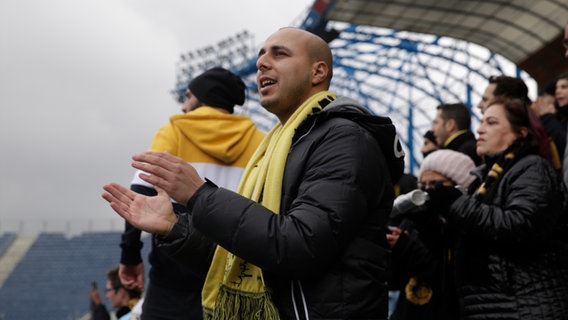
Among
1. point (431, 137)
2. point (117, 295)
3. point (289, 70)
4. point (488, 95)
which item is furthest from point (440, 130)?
point (117, 295)

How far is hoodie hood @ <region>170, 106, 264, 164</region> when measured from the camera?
140 inches

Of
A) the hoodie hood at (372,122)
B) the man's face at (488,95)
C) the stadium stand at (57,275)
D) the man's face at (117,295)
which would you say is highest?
the man's face at (488,95)

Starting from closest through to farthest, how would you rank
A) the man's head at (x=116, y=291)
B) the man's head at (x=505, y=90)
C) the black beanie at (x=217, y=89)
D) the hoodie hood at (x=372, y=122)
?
the hoodie hood at (x=372, y=122), the black beanie at (x=217, y=89), the man's head at (x=505, y=90), the man's head at (x=116, y=291)

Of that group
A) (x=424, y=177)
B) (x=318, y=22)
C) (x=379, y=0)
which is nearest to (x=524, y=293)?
(x=424, y=177)

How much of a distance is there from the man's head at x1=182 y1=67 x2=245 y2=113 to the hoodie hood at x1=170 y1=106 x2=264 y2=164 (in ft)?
0.54

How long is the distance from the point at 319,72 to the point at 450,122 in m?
2.67

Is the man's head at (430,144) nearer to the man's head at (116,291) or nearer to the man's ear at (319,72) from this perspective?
the man's ear at (319,72)

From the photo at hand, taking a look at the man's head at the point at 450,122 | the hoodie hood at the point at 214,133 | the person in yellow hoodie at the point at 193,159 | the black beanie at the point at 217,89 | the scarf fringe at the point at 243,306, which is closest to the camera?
the scarf fringe at the point at 243,306

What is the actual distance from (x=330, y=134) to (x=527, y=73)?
17588mm

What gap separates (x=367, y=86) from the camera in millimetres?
31219

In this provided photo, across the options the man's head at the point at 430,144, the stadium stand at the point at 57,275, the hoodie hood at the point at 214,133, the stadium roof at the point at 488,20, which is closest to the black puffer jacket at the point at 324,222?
the hoodie hood at the point at 214,133

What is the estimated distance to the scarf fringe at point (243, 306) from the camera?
1.93 metres

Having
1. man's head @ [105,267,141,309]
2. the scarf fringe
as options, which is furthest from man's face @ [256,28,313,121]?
man's head @ [105,267,141,309]

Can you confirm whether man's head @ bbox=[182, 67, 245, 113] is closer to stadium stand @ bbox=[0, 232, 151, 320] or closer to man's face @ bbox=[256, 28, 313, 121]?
man's face @ bbox=[256, 28, 313, 121]
